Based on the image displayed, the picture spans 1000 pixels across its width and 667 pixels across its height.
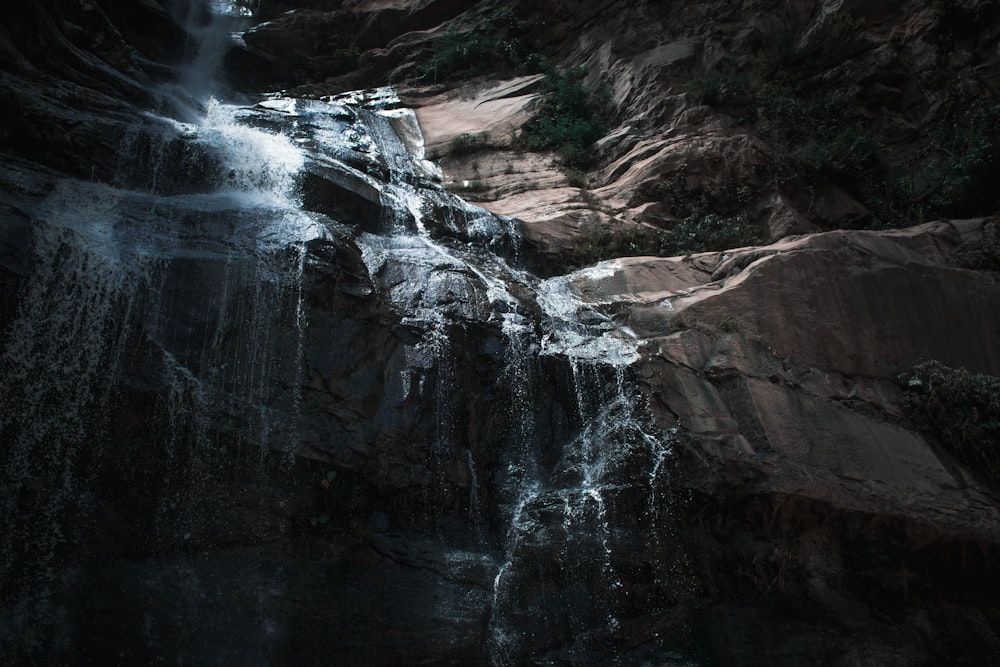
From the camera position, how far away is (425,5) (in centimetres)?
2075

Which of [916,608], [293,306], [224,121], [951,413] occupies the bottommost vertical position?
[916,608]

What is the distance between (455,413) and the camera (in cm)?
861

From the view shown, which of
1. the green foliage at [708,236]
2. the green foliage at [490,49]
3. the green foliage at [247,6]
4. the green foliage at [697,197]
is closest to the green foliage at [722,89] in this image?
the green foliage at [697,197]

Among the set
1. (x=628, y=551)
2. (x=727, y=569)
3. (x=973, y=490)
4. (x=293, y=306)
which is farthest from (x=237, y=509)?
(x=973, y=490)

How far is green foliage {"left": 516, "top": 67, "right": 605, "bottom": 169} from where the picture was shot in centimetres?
1485

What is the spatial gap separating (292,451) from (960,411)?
843 cm

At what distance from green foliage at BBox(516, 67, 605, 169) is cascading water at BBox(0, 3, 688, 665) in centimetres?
620

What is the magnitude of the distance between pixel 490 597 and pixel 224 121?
10.9 meters

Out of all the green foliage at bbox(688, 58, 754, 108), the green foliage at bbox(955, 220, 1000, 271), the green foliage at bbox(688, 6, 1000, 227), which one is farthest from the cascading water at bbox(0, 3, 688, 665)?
the green foliage at bbox(688, 58, 754, 108)

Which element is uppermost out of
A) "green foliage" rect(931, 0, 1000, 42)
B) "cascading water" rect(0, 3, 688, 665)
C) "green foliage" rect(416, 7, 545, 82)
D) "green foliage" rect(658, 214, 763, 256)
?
"green foliage" rect(416, 7, 545, 82)

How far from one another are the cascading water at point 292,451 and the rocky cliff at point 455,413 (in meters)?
0.03

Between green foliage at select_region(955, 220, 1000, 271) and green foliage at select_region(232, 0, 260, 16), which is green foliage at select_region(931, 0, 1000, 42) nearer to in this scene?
green foliage at select_region(955, 220, 1000, 271)

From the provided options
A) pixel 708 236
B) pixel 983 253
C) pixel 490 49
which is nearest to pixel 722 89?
pixel 708 236

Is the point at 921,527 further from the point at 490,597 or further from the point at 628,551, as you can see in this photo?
the point at 490,597
